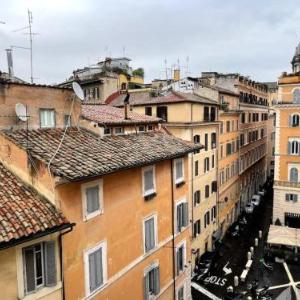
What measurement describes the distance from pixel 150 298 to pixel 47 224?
350 inches

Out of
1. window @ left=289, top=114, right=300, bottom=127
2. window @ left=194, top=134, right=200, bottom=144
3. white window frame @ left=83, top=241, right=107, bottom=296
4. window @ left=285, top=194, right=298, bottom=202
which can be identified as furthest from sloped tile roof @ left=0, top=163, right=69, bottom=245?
window @ left=285, top=194, right=298, bottom=202

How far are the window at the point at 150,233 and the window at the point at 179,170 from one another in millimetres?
3210

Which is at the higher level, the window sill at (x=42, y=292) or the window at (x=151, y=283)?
A: the window sill at (x=42, y=292)

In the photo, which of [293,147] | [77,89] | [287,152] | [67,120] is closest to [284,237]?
[287,152]

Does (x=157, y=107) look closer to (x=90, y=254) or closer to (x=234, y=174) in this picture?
(x=234, y=174)

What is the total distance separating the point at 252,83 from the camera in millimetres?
58656

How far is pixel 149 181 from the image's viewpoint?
17469mm

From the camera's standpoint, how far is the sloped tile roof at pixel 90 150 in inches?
485

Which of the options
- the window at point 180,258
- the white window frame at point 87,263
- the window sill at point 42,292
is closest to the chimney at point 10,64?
the white window frame at point 87,263

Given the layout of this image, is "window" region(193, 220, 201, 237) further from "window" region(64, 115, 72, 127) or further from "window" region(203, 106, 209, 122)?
"window" region(64, 115, 72, 127)

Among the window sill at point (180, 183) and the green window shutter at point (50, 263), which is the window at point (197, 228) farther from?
the green window shutter at point (50, 263)

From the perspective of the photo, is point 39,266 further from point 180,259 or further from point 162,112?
point 162,112

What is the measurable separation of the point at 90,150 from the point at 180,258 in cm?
1004

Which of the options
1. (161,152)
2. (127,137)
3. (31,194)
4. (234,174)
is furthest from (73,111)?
(234,174)
